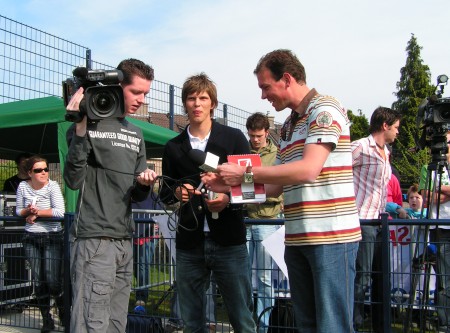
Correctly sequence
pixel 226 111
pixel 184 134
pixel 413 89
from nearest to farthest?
pixel 184 134
pixel 226 111
pixel 413 89

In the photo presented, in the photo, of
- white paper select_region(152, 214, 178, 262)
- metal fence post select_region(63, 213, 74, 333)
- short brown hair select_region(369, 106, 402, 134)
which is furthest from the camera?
short brown hair select_region(369, 106, 402, 134)

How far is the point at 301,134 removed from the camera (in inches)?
114

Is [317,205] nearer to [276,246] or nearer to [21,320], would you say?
[276,246]

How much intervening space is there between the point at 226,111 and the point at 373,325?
749 centimetres

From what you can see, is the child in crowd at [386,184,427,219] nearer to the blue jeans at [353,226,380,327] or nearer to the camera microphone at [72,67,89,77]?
the blue jeans at [353,226,380,327]

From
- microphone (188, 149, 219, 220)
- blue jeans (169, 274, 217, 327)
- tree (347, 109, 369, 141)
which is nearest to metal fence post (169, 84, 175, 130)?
blue jeans (169, 274, 217, 327)

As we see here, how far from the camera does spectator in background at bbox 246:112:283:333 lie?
4594 millimetres

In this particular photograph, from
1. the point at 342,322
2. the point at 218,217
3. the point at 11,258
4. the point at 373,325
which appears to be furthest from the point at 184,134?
the point at 11,258

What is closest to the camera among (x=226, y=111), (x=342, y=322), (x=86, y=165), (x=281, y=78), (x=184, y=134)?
(x=342, y=322)

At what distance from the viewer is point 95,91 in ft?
10.8

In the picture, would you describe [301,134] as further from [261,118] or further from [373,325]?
[261,118]

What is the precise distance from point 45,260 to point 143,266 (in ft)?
4.23

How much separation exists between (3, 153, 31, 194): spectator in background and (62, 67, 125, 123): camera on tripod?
4671 mm

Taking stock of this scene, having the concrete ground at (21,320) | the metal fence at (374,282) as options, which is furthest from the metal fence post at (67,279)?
the concrete ground at (21,320)
